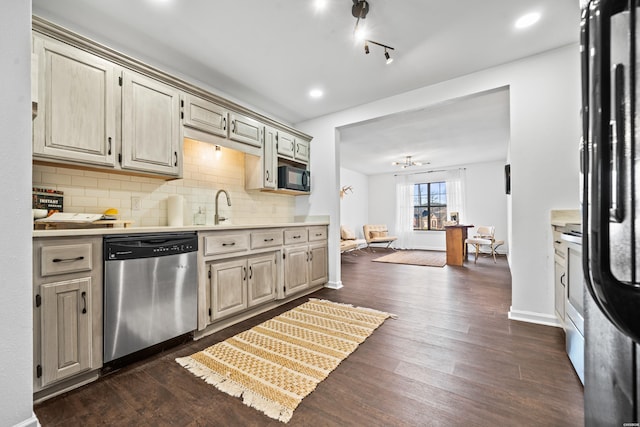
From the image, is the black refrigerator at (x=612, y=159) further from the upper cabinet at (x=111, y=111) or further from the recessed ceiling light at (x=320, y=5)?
the upper cabinet at (x=111, y=111)

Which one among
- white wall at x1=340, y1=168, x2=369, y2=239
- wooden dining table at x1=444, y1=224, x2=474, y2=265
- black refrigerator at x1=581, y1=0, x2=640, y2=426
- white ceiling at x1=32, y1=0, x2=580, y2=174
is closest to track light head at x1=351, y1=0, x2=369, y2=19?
white ceiling at x1=32, y1=0, x2=580, y2=174

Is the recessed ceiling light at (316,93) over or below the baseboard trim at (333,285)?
over

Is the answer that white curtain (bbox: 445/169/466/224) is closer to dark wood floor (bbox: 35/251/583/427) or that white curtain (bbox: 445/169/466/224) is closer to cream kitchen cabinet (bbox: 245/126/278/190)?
dark wood floor (bbox: 35/251/583/427)

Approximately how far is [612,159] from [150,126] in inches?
105

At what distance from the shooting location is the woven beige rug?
5.01ft

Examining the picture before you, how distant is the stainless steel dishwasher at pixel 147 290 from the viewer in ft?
5.67

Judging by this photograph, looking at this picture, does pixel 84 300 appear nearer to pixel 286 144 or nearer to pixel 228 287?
pixel 228 287

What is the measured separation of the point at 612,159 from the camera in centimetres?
48

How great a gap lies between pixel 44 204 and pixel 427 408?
8.81 ft

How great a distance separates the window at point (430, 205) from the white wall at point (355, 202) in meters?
1.58

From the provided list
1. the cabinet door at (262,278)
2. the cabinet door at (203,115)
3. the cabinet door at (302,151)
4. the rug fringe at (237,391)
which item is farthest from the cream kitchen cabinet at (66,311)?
the cabinet door at (302,151)

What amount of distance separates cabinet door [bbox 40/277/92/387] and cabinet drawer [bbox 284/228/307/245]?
5.97 feet

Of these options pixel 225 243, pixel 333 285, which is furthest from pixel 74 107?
pixel 333 285

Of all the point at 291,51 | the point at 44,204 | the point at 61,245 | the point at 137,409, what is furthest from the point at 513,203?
the point at 44,204
